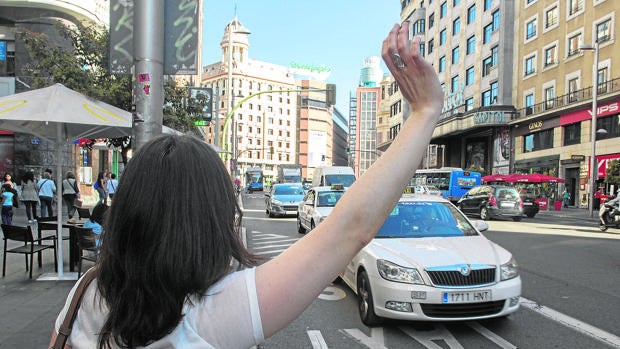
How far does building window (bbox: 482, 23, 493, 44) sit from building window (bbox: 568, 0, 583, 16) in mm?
8535

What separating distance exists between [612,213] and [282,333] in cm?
1420

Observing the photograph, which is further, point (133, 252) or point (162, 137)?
point (162, 137)

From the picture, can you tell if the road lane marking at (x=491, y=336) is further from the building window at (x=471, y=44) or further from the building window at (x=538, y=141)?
the building window at (x=471, y=44)

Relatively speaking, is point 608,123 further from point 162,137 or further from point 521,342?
point 162,137

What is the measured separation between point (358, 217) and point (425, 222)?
5.04m

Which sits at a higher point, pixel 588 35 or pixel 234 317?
pixel 588 35

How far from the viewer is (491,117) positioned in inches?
1449

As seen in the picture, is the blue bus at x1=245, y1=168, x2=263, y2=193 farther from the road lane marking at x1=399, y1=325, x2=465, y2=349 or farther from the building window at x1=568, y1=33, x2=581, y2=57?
the road lane marking at x1=399, y1=325, x2=465, y2=349

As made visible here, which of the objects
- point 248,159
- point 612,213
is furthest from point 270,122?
point 612,213

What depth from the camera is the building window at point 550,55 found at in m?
32.7

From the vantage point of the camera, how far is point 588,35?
29.2 meters

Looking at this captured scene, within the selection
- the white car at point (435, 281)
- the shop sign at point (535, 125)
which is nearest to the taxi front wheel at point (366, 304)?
the white car at point (435, 281)

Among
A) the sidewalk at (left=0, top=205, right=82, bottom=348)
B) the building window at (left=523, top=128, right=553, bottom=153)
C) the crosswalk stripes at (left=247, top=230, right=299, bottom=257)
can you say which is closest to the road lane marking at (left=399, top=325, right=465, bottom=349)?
the sidewalk at (left=0, top=205, right=82, bottom=348)

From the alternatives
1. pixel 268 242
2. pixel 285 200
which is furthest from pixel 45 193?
pixel 285 200
